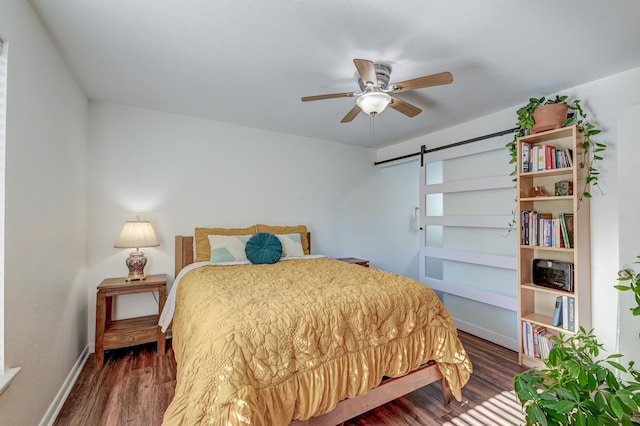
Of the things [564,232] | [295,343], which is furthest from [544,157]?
[295,343]

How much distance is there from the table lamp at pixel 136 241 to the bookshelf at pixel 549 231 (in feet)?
11.3

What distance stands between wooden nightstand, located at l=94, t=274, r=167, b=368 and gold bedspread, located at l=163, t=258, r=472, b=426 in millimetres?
520

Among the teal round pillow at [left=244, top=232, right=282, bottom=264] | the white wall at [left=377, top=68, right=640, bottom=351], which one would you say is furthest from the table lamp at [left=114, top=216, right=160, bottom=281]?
the white wall at [left=377, top=68, right=640, bottom=351]

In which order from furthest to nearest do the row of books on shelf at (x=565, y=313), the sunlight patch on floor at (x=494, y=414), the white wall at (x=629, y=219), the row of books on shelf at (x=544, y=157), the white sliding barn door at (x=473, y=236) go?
the white sliding barn door at (x=473, y=236) < the row of books on shelf at (x=544, y=157) < the row of books on shelf at (x=565, y=313) < the white wall at (x=629, y=219) < the sunlight patch on floor at (x=494, y=414)

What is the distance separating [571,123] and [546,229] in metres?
0.93

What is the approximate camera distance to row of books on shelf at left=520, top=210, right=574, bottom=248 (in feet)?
7.66

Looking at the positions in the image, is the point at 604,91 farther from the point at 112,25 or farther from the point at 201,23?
the point at 112,25

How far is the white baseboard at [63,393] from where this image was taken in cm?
170

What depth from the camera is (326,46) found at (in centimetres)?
185

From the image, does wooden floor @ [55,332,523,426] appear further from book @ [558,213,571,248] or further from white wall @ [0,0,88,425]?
book @ [558,213,571,248]

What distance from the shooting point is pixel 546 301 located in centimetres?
262

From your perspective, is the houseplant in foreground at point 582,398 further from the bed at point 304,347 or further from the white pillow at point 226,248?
the white pillow at point 226,248

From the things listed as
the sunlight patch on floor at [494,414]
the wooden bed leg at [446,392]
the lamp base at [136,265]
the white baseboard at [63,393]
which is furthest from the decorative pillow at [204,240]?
the sunlight patch on floor at [494,414]

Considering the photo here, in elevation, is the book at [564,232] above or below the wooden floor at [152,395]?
above
